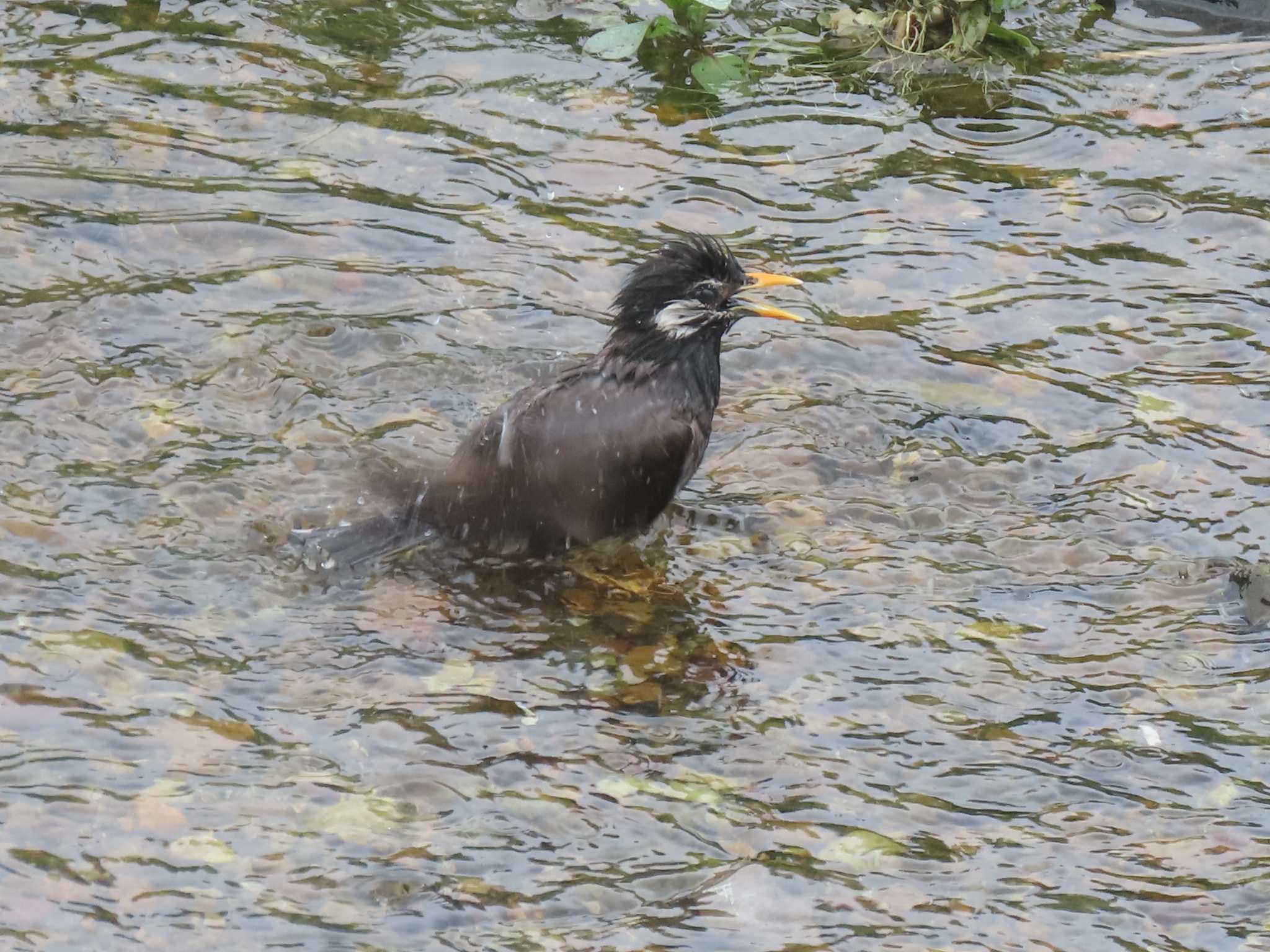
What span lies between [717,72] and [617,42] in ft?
1.80

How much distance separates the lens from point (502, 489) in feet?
19.9

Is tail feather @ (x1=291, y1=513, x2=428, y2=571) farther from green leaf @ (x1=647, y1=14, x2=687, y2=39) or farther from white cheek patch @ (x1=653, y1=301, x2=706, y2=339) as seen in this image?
green leaf @ (x1=647, y1=14, x2=687, y2=39)

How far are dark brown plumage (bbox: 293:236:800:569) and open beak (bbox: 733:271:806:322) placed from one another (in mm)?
64

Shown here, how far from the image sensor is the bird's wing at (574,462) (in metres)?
6.05

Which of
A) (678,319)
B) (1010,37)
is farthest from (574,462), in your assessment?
(1010,37)

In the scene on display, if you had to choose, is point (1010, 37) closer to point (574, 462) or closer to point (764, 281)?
point (764, 281)

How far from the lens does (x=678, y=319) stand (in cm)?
635

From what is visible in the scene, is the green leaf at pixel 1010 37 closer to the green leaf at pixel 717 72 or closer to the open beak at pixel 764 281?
the green leaf at pixel 717 72

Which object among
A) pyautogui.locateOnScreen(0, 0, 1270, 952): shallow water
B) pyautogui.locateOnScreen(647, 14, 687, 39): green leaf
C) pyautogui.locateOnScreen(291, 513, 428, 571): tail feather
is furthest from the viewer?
pyautogui.locateOnScreen(647, 14, 687, 39): green leaf

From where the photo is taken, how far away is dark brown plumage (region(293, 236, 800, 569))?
606cm

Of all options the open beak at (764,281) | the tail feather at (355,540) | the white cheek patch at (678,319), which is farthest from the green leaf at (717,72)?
the tail feather at (355,540)

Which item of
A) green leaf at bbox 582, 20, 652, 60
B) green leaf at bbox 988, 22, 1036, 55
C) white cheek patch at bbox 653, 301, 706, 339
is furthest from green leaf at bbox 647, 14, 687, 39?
white cheek patch at bbox 653, 301, 706, 339

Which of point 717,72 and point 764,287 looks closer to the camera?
point 764,287

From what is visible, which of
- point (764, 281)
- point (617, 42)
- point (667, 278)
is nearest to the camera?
point (667, 278)
